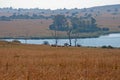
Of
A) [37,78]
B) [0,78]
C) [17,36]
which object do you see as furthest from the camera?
[17,36]

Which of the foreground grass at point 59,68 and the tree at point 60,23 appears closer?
the foreground grass at point 59,68

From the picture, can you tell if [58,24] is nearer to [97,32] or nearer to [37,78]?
[97,32]

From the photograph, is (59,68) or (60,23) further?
(60,23)

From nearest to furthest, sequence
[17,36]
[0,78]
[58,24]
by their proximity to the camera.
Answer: [0,78] < [17,36] < [58,24]

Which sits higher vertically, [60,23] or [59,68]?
[59,68]

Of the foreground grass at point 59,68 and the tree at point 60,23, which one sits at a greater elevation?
the foreground grass at point 59,68

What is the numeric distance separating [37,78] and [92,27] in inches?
6871

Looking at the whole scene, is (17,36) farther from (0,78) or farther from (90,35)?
(0,78)

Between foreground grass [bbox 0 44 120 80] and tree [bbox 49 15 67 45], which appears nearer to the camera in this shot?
foreground grass [bbox 0 44 120 80]

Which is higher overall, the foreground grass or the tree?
the foreground grass

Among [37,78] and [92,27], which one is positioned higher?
[37,78]

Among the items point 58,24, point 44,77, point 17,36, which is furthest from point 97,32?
point 44,77

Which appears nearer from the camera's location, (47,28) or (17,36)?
(17,36)

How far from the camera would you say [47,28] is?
194 m
